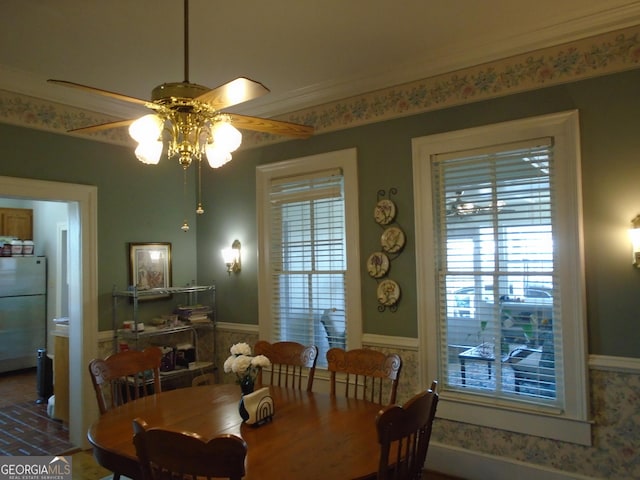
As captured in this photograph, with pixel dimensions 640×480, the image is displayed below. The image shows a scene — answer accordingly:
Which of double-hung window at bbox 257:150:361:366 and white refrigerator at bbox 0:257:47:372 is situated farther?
white refrigerator at bbox 0:257:47:372

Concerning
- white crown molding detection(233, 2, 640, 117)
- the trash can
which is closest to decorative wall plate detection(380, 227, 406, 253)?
white crown molding detection(233, 2, 640, 117)

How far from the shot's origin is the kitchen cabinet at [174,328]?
3.99 metres

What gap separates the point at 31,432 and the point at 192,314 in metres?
1.79

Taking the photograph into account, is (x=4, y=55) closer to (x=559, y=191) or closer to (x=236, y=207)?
(x=236, y=207)

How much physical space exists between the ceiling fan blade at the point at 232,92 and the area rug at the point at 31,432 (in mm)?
3340

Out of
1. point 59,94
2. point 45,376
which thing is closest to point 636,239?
point 59,94

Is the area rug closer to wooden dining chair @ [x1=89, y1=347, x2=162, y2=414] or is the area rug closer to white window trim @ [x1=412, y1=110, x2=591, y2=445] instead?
wooden dining chair @ [x1=89, y1=347, x2=162, y2=414]

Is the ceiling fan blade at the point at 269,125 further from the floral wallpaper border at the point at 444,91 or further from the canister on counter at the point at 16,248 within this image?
the canister on counter at the point at 16,248

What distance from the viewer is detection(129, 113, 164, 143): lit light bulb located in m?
2.01

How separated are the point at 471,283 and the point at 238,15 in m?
2.29

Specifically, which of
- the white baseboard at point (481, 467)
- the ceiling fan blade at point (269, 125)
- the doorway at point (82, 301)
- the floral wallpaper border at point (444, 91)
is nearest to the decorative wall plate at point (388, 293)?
the white baseboard at point (481, 467)

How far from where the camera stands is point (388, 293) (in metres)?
3.48

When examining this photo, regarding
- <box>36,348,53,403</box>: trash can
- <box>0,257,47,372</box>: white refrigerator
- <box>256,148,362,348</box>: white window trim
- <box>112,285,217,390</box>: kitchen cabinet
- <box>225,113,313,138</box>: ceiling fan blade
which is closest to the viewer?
<box>225,113,313,138</box>: ceiling fan blade

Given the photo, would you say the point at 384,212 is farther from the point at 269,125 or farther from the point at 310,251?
the point at 269,125
